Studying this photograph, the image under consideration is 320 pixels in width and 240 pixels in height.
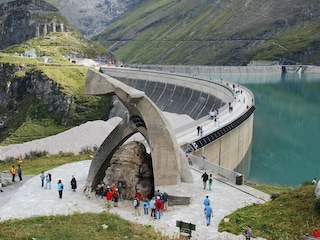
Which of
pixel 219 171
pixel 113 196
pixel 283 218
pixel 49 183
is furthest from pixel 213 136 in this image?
pixel 283 218

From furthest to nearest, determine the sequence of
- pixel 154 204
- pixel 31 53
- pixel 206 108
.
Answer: pixel 31 53 → pixel 206 108 → pixel 154 204

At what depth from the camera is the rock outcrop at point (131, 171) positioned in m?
25.9

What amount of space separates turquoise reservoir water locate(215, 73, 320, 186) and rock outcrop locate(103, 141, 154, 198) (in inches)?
877

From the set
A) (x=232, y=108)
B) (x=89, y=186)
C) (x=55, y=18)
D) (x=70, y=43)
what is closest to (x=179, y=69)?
(x=70, y=43)

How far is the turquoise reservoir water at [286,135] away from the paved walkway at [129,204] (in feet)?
64.1

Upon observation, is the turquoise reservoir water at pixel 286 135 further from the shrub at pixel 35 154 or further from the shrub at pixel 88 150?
the shrub at pixel 35 154

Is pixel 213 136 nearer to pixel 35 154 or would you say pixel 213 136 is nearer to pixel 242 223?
pixel 35 154

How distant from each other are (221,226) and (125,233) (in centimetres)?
502

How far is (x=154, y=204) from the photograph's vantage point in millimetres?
22938

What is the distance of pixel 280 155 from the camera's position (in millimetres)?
57375

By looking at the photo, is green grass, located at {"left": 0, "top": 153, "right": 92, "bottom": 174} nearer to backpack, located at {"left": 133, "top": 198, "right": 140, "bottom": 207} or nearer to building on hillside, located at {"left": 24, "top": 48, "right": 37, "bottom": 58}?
backpack, located at {"left": 133, "top": 198, "right": 140, "bottom": 207}

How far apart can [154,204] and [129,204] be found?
2.85 meters

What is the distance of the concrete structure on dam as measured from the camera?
2684cm

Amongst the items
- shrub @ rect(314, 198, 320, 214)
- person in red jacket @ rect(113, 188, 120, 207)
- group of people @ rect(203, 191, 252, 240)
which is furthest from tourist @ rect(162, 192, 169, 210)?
shrub @ rect(314, 198, 320, 214)
